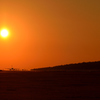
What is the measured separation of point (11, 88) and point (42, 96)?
1926mm

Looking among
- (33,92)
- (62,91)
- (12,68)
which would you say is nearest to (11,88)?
(33,92)

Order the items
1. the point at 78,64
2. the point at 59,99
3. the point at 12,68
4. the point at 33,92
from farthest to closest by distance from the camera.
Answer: the point at 78,64 < the point at 12,68 < the point at 33,92 < the point at 59,99

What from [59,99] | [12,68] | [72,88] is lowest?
[59,99]

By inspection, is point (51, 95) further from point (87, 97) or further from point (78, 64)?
point (78, 64)

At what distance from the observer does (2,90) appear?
30.0ft

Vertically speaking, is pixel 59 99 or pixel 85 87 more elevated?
pixel 85 87

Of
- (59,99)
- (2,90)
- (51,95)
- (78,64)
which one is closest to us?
(59,99)

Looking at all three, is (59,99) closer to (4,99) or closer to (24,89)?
(4,99)

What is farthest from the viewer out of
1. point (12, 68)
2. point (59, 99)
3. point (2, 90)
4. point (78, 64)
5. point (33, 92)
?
point (78, 64)

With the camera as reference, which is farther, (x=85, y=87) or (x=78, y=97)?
(x=85, y=87)

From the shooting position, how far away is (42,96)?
25.9ft

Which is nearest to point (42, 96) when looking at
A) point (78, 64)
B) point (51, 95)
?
point (51, 95)

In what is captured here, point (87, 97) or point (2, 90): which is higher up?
point (2, 90)

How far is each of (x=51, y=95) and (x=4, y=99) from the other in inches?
50.7
